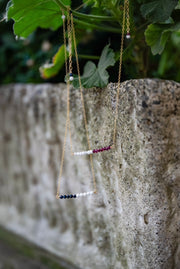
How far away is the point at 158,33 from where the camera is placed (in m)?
0.81

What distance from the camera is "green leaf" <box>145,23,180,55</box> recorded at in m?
0.79

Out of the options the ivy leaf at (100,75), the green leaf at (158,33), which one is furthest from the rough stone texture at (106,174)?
the green leaf at (158,33)

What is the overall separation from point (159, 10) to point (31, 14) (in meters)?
0.39

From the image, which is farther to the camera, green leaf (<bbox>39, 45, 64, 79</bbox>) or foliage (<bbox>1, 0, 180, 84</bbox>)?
green leaf (<bbox>39, 45, 64, 79</bbox>)

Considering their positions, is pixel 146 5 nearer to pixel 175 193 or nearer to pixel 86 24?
pixel 86 24

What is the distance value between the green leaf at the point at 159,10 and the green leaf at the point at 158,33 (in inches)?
0.9

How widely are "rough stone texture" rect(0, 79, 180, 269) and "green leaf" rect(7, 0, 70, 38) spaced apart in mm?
249

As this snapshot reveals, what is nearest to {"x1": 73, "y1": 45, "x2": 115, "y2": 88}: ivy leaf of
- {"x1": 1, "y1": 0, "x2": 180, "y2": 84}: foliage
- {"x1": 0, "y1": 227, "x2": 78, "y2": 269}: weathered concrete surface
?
{"x1": 1, "y1": 0, "x2": 180, "y2": 84}: foliage

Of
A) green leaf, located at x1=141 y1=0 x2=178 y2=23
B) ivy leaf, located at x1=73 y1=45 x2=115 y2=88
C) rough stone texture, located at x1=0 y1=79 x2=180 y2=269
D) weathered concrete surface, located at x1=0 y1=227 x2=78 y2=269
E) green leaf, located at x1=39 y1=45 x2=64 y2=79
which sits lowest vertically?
weathered concrete surface, located at x1=0 y1=227 x2=78 y2=269

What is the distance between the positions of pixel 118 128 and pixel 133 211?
0.25 m

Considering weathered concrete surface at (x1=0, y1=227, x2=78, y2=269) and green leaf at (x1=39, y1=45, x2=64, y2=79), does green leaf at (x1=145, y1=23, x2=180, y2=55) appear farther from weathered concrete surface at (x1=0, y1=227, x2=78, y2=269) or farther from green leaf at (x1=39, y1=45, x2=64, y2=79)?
weathered concrete surface at (x1=0, y1=227, x2=78, y2=269)

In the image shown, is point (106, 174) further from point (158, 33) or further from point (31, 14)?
point (31, 14)

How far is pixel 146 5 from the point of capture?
2.58ft

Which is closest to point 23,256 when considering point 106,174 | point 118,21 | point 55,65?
point 106,174
